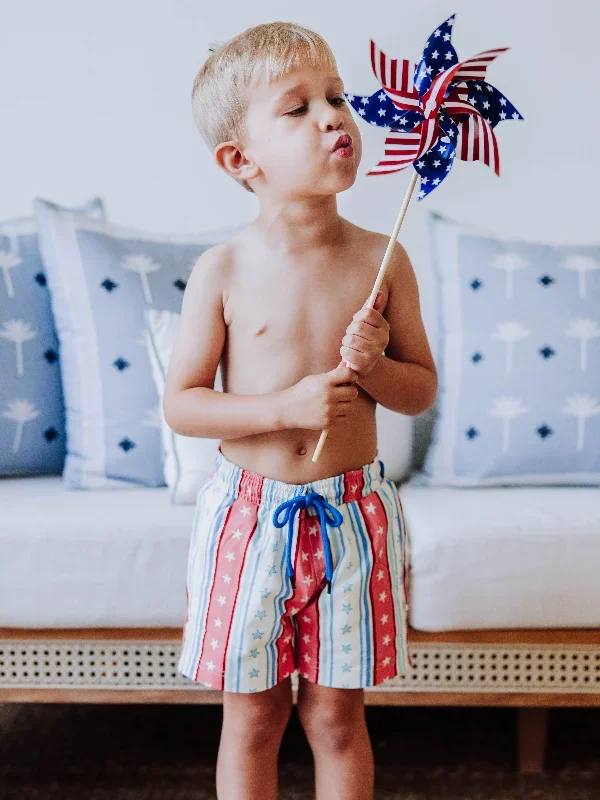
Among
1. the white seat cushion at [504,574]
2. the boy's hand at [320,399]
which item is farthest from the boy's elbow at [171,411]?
the white seat cushion at [504,574]

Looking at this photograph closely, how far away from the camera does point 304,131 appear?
0.84 metres

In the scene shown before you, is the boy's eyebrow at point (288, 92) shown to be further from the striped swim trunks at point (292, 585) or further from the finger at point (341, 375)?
the striped swim trunks at point (292, 585)

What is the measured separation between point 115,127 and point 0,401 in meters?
0.72

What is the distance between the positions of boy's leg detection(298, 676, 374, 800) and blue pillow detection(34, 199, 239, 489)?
676 mm

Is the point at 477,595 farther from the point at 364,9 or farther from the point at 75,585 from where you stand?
the point at 364,9

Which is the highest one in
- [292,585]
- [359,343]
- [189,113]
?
[189,113]

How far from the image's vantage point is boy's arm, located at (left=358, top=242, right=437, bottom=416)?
93 cm

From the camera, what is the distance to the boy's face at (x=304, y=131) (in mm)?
837

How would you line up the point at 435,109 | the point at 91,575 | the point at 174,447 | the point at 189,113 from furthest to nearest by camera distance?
the point at 189,113 → the point at 174,447 → the point at 91,575 → the point at 435,109

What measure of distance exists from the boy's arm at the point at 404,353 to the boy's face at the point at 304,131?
0.42 feet

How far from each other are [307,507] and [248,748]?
0.90 ft

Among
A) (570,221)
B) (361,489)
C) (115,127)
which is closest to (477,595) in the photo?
(361,489)

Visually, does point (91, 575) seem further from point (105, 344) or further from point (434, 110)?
point (434, 110)

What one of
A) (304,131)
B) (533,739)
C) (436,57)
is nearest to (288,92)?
(304,131)
